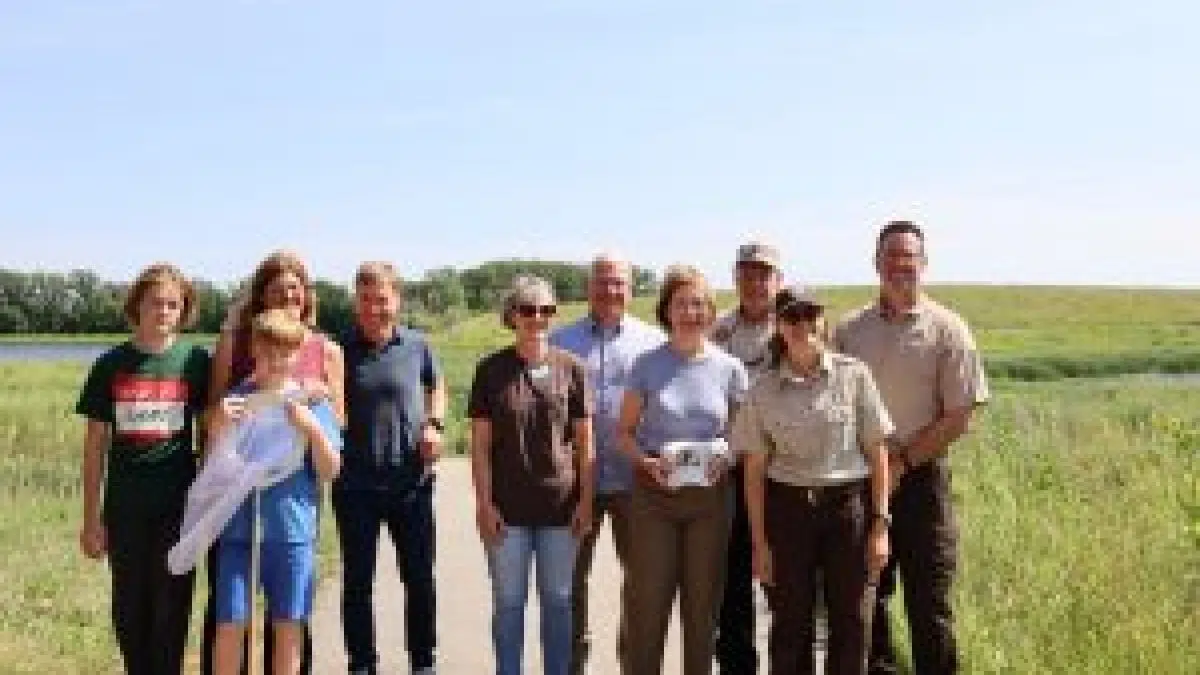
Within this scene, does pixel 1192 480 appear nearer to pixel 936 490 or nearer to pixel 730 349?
pixel 936 490

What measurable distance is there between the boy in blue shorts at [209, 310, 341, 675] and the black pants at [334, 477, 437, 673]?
0.75 metres

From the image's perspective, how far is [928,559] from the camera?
6398 millimetres

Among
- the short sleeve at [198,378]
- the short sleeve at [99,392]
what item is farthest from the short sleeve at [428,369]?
the short sleeve at [99,392]

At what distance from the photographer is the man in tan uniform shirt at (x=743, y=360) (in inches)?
255

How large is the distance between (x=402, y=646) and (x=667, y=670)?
65.5 inches

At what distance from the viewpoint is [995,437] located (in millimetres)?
17750

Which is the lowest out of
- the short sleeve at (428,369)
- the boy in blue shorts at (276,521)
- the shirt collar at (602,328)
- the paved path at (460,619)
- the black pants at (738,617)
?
the paved path at (460,619)

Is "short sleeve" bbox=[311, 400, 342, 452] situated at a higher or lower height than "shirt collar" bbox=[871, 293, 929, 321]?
lower

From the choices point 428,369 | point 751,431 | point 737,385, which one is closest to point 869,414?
point 751,431

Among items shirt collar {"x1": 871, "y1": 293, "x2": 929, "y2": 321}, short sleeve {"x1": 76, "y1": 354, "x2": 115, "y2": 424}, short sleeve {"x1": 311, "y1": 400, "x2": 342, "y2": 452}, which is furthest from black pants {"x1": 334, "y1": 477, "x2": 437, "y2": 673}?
shirt collar {"x1": 871, "y1": 293, "x2": 929, "y2": 321}

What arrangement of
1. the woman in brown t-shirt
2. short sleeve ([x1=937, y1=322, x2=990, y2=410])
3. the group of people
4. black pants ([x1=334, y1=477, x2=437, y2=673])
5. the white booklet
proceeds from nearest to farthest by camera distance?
the group of people, the white booklet, the woman in brown t-shirt, short sleeve ([x1=937, y1=322, x2=990, y2=410]), black pants ([x1=334, y1=477, x2=437, y2=673])

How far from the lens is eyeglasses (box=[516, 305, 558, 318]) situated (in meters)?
6.18

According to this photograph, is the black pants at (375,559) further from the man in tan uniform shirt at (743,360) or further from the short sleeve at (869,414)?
the short sleeve at (869,414)

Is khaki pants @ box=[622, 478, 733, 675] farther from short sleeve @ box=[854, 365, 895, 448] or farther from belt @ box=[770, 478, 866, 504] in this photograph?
short sleeve @ box=[854, 365, 895, 448]
